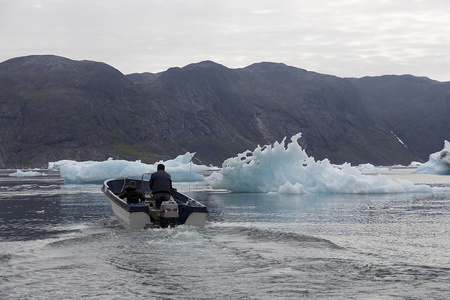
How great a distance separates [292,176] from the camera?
4791 cm

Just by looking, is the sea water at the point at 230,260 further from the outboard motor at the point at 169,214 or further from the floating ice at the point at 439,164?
the floating ice at the point at 439,164

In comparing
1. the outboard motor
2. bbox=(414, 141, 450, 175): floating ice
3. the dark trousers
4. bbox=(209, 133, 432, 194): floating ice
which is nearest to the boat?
the outboard motor

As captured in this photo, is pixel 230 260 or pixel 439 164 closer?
pixel 230 260

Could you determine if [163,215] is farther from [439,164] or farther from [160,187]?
[439,164]

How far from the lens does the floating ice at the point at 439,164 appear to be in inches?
3755

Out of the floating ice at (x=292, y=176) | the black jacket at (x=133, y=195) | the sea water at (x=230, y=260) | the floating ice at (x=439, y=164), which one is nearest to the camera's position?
the sea water at (x=230, y=260)

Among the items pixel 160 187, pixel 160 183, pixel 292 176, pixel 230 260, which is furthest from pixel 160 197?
pixel 292 176

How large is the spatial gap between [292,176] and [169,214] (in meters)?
29.6

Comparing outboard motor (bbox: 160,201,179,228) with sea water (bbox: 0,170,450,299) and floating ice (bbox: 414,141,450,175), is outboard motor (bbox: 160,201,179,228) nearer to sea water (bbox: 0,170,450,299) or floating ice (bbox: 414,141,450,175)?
sea water (bbox: 0,170,450,299)

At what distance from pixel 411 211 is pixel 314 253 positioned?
17.0 meters

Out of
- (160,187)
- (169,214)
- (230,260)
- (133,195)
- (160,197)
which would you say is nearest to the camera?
(230,260)

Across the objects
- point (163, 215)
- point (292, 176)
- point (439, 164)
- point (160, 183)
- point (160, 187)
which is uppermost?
point (439, 164)

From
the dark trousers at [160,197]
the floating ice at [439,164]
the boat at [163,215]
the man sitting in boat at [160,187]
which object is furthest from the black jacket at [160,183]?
the floating ice at [439,164]

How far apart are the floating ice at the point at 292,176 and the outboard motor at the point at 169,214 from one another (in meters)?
25.6
